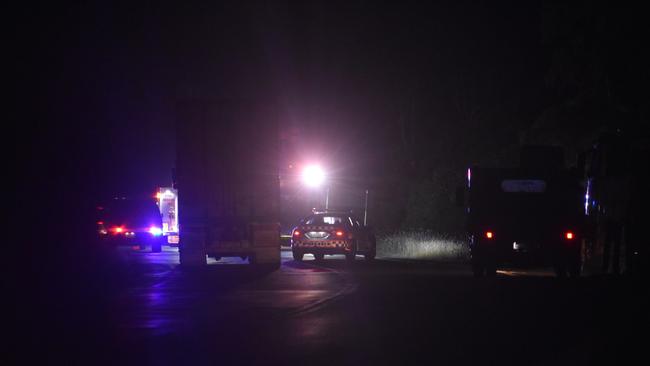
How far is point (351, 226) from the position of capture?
110 feet

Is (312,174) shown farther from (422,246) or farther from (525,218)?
(525,218)

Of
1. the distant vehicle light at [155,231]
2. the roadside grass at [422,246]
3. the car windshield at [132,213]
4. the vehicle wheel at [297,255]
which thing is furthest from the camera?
the distant vehicle light at [155,231]

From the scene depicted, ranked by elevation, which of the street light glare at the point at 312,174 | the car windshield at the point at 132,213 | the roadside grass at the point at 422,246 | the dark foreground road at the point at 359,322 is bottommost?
the roadside grass at the point at 422,246

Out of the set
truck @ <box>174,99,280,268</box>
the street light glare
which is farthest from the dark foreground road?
the street light glare

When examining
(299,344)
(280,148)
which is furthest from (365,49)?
(299,344)

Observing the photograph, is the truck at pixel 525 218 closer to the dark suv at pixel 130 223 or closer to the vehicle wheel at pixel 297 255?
the vehicle wheel at pixel 297 255

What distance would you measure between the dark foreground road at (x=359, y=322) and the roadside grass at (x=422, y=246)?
40.7 feet

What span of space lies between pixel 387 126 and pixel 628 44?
85.6 feet

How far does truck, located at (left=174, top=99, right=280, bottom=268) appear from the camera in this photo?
2830 centimetres

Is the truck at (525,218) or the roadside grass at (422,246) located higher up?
the truck at (525,218)

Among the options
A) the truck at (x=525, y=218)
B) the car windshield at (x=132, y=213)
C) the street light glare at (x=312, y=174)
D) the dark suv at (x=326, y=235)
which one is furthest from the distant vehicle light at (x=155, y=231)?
the street light glare at (x=312, y=174)

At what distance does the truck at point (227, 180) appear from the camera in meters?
28.3

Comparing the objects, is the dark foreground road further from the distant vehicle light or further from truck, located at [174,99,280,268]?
the distant vehicle light

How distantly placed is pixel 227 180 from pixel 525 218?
9053mm
